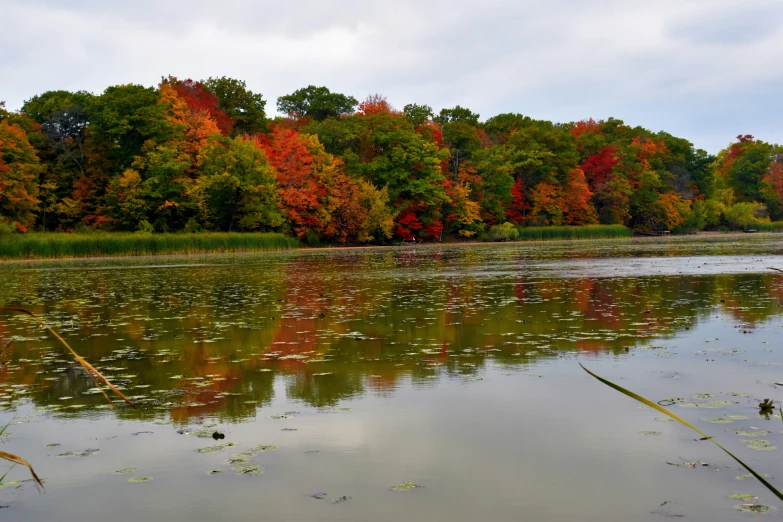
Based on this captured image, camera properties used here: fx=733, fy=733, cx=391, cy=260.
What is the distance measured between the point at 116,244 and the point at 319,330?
34708 mm

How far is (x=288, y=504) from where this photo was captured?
448 centimetres

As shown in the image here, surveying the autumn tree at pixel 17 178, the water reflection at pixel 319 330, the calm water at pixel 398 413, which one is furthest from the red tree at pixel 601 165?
the calm water at pixel 398 413

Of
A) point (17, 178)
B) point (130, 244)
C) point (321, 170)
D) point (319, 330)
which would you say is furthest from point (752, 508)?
point (321, 170)

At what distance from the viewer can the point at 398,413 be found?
646 centimetres

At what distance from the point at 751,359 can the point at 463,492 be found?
17.2 feet

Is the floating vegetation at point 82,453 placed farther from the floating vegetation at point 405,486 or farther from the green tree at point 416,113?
the green tree at point 416,113

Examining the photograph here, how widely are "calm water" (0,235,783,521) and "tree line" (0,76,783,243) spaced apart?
35591mm

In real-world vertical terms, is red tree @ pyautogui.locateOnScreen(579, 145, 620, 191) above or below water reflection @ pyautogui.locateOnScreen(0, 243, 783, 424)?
above

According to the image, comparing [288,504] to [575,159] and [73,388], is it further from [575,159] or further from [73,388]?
[575,159]

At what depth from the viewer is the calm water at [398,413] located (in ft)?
15.0

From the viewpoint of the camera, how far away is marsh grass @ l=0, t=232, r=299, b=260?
39.7 metres

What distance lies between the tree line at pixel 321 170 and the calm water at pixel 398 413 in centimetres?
3559

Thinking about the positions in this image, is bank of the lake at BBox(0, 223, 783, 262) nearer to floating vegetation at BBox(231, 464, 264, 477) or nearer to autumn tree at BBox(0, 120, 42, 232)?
autumn tree at BBox(0, 120, 42, 232)

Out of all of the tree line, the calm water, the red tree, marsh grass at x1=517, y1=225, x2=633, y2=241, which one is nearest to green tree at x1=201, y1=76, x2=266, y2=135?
the tree line
